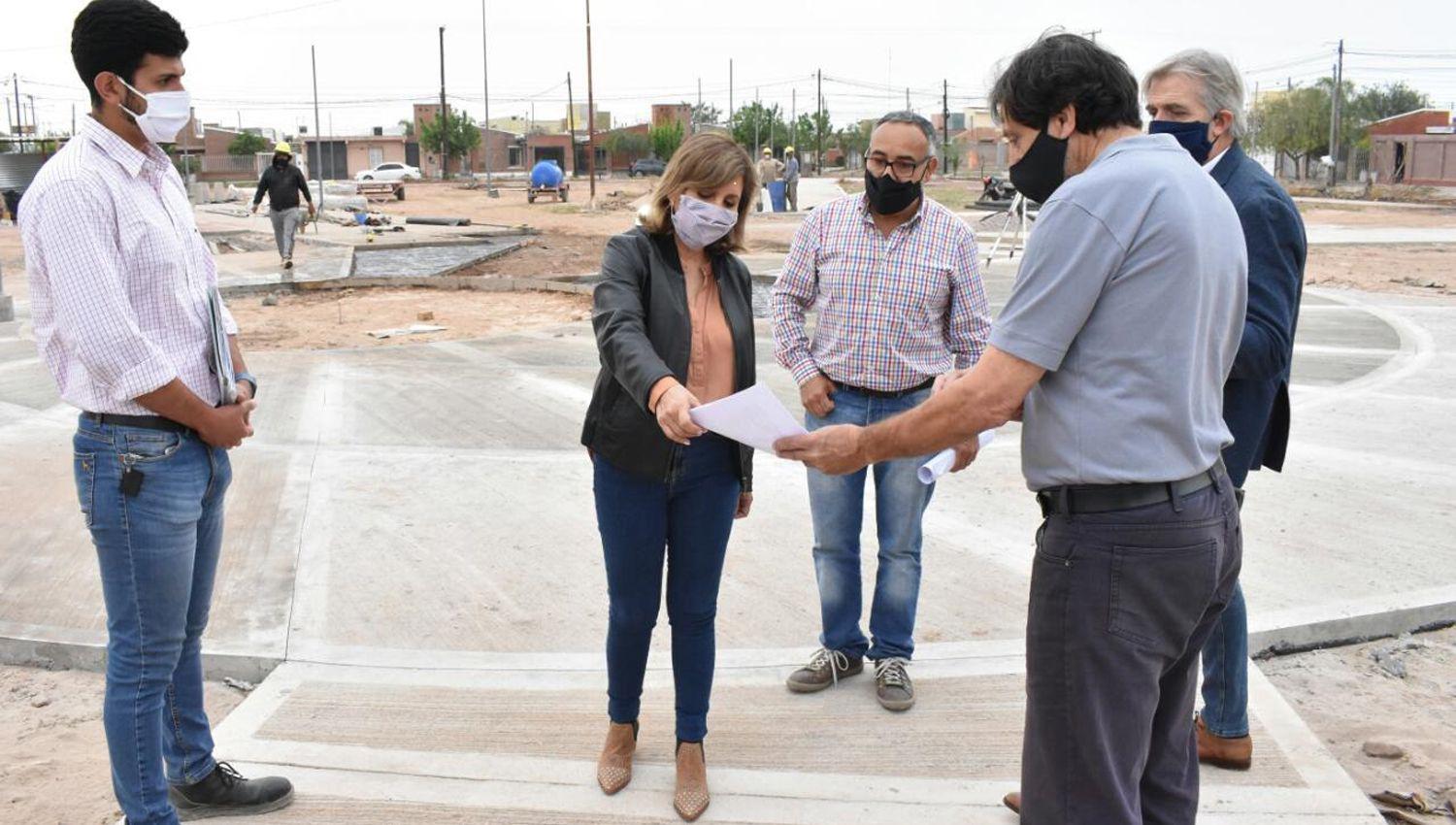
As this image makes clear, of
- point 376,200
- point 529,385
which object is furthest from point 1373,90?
point 529,385

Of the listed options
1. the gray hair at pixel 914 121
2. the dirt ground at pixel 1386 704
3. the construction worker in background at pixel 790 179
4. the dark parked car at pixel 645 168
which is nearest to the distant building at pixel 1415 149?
the construction worker in background at pixel 790 179

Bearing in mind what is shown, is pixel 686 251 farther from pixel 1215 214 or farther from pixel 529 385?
pixel 529 385

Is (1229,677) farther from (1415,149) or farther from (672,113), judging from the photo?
(672,113)

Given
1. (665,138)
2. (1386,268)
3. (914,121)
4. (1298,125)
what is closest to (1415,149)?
(1298,125)

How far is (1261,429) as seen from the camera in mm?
3340

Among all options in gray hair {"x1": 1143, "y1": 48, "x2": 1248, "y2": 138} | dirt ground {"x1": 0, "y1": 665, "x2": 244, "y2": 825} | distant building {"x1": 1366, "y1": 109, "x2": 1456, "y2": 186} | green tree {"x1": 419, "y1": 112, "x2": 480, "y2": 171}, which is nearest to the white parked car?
green tree {"x1": 419, "y1": 112, "x2": 480, "y2": 171}

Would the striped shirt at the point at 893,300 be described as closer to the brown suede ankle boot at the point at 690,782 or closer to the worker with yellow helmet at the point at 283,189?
the brown suede ankle boot at the point at 690,782

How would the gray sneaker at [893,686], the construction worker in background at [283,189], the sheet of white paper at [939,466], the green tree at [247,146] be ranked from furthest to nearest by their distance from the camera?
the green tree at [247,146] → the construction worker in background at [283,189] → the gray sneaker at [893,686] → the sheet of white paper at [939,466]

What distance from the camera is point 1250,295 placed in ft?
10.5

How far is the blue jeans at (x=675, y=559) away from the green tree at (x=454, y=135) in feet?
282

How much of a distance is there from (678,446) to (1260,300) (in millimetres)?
1619

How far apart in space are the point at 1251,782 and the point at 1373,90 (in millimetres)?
105529

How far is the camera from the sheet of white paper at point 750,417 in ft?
9.25

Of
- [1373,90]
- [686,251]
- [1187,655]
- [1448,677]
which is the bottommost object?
[1448,677]
